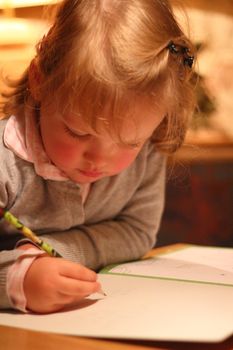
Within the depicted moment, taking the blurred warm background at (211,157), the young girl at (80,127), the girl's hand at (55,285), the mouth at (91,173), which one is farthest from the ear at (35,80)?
the blurred warm background at (211,157)

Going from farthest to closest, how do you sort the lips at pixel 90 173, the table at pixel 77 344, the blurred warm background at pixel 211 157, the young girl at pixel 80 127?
the blurred warm background at pixel 211 157 < the lips at pixel 90 173 < the young girl at pixel 80 127 < the table at pixel 77 344

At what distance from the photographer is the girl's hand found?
534 millimetres

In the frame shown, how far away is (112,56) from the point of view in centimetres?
60

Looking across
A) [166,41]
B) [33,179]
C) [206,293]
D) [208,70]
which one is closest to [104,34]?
[166,41]

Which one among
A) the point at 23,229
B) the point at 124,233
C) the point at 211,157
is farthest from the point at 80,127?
the point at 211,157

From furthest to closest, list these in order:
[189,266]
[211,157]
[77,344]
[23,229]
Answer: [211,157]
[189,266]
[23,229]
[77,344]

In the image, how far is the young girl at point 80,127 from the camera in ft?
1.87

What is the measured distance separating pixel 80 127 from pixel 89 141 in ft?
0.08

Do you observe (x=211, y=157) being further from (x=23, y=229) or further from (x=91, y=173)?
(x=23, y=229)

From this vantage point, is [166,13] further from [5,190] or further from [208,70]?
[208,70]

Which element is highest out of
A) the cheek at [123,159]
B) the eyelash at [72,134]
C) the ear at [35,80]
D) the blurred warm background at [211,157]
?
the ear at [35,80]

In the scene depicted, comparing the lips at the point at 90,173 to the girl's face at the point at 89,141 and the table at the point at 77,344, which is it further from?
the table at the point at 77,344

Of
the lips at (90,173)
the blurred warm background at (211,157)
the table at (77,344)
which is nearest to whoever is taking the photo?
the table at (77,344)

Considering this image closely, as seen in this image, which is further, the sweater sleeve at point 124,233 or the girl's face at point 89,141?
the sweater sleeve at point 124,233
